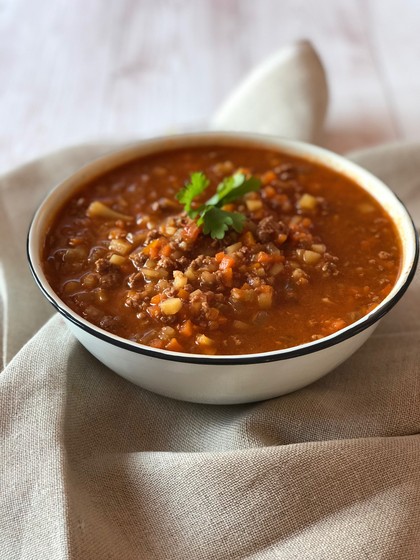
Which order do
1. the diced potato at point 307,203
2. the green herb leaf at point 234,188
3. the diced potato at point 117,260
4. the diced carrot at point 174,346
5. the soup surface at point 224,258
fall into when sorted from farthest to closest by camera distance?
1. the diced potato at point 307,203
2. the green herb leaf at point 234,188
3. the diced potato at point 117,260
4. the soup surface at point 224,258
5. the diced carrot at point 174,346

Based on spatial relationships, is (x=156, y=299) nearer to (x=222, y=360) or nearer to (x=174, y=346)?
(x=174, y=346)

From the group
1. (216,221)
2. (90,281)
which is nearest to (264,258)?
(216,221)

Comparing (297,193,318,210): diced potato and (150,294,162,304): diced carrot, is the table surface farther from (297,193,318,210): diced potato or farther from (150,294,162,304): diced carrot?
(150,294,162,304): diced carrot

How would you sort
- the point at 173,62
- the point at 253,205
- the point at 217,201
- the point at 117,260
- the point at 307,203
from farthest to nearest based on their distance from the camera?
the point at 173,62
the point at 307,203
the point at 253,205
the point at 217,201
the point at 117,260

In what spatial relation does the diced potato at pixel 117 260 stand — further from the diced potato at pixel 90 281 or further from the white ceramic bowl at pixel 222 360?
the white ceramic bowl at pixel 222 360

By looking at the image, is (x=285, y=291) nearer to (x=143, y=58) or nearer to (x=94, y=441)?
(x=94, y=441)

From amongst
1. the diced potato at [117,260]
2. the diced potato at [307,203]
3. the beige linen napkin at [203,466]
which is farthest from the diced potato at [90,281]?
the diced potato at [307,203]
